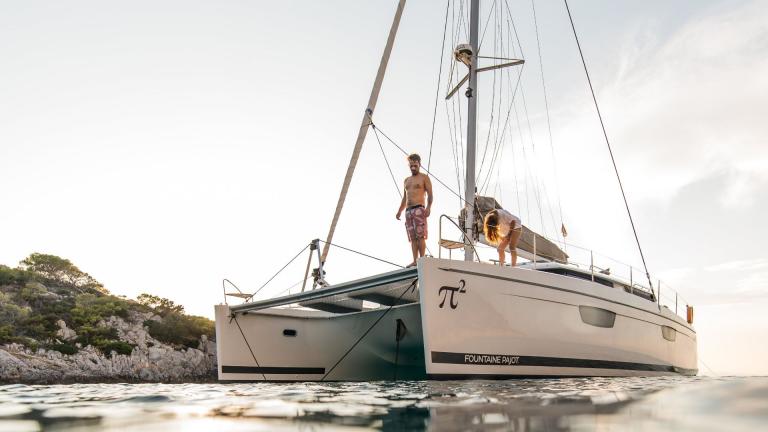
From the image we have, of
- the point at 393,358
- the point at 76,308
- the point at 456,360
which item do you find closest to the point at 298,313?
the point at 393,358

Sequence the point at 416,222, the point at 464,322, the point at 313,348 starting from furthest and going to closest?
the point at 313,348 → the point at 416,222 → the point at 464,322

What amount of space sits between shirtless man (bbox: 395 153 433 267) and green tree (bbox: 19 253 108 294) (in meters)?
18.0

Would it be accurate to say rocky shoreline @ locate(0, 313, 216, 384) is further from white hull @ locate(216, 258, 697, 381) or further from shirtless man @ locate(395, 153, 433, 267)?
shirtless man @ locate(395, 153, 433, 267)

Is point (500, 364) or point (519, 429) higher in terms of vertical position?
point (519, 429)

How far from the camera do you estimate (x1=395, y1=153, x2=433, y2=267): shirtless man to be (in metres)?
7.42

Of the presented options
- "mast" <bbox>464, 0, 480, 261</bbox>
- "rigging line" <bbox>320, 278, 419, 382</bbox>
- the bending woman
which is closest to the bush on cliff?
"rigging line" <bbox>320, 278, 419, 382</bbox>

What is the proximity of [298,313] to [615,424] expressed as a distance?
7.96m

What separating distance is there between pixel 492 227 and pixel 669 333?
4.64 meters

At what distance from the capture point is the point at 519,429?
1.85 meters

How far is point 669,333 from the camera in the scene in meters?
10.3

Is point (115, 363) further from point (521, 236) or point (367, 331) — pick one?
point (521, 236)

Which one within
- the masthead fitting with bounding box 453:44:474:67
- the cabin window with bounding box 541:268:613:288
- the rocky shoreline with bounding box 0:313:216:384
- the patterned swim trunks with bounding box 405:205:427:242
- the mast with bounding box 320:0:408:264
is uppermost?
the masthead fitting with bounding box 453:44:474:67

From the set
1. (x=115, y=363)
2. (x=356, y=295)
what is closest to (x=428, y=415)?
(x=356, y=295)

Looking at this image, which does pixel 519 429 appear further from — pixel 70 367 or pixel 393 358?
pixel 70 367
